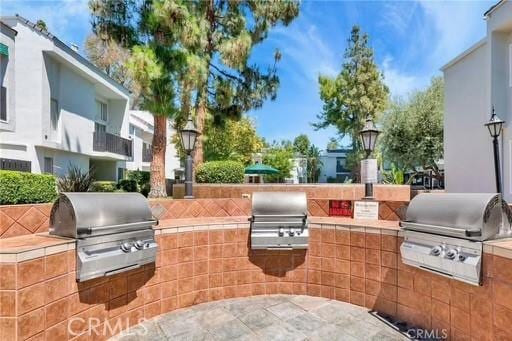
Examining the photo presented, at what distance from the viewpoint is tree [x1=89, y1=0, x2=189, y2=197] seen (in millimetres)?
7535

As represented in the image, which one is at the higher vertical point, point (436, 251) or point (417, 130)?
point (417, 130)

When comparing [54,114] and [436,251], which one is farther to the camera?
[54,114]

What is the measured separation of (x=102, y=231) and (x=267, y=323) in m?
2.00

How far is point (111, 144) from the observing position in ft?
45.2

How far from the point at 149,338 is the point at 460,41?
41.6 ft

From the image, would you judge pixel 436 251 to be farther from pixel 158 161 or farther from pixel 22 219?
pixel 158 161

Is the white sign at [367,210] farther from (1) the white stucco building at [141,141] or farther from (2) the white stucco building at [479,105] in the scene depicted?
(1) the white stucco building at [141,141]

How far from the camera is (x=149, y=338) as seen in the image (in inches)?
111

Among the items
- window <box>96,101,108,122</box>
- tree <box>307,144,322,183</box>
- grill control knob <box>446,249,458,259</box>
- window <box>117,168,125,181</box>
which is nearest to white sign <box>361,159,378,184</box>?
grill control knob <box>446,249,458,259</box>

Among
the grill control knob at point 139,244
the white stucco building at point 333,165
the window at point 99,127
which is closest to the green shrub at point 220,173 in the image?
the grill control knob at point 139,244

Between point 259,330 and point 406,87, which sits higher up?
point 406,87

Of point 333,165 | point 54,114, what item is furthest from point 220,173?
point 333,165

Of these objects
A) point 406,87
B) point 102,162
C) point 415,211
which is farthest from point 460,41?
point 102,162

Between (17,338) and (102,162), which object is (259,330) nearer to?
(17,338)
